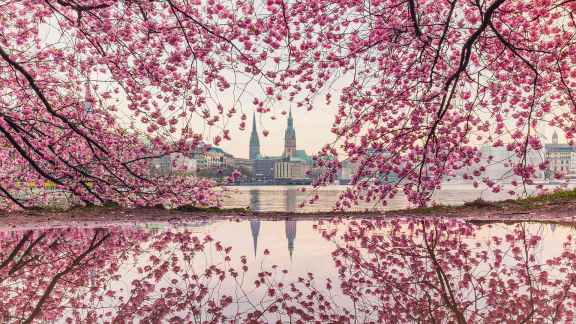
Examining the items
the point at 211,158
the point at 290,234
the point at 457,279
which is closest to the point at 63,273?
the point at 290,234

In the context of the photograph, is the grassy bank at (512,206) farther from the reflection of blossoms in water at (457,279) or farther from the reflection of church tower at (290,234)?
the reflection of blossoms in water at (457,279)

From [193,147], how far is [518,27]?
744cm

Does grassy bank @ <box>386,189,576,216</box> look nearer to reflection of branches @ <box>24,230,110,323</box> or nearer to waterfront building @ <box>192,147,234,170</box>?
waterfront building @ <box>192,147,234,170</box>

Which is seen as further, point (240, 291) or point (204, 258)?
point (204, 258)

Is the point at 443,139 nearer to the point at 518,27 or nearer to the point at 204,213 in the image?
the point at 518,27

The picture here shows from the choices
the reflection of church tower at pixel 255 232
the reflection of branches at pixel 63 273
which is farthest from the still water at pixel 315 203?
the reflection of branches at pixel 63 273

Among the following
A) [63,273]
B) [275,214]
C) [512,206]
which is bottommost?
[63,273]

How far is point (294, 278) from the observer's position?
468 centimetres

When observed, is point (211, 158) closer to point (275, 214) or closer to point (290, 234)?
point (275, 214)

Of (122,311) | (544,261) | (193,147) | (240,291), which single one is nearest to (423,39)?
(544,261)

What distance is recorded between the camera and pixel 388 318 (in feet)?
11.0

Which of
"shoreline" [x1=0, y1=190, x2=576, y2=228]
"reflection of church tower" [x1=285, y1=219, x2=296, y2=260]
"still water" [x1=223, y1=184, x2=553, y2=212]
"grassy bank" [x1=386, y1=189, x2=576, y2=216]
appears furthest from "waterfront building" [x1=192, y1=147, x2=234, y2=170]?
"grassy bank" [x1=386, y1=189, x2=576, y2=216]

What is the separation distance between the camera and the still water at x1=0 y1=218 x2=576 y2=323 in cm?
353

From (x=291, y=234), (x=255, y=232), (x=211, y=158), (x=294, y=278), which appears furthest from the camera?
(x=211, y=158)
